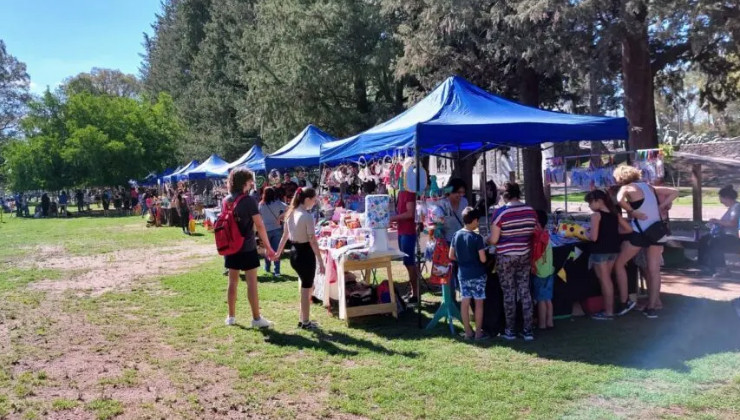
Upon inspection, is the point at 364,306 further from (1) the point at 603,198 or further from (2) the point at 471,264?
(1) the point at 603,198

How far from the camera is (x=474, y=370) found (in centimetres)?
480

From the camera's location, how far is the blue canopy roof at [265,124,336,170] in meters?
12.8

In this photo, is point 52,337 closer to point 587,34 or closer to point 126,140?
point 587,34

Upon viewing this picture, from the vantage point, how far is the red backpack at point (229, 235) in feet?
19.9

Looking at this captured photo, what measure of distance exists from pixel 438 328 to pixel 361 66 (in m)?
16.5

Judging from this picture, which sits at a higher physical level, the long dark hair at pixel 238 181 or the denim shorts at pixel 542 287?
the long dark hair at pixel 238 181

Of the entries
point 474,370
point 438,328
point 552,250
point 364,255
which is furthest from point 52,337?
point 552,250

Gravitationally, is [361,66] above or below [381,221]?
above

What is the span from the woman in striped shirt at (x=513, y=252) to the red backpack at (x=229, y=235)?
2713 mm

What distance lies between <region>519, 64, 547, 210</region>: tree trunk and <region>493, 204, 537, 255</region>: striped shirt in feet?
31.3

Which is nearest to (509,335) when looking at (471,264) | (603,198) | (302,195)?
(471,264)

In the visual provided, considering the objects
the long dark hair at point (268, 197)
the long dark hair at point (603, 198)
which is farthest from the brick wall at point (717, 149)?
the long dark hair at point (603, 198)

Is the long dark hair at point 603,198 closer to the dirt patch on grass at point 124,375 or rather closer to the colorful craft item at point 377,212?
the colorful craft item at point 377,212

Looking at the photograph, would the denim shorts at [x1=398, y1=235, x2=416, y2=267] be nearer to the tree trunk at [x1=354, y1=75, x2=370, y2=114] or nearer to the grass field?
the grass field
